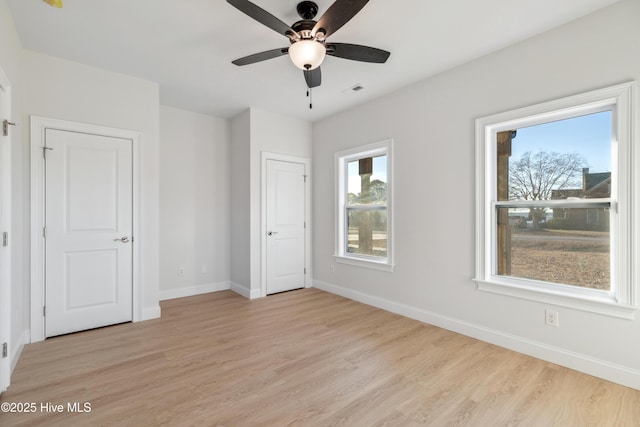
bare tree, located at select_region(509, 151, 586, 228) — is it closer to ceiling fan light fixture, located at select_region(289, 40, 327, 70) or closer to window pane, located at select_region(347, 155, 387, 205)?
window pane, located at select_region(347, 155, 387, 205)

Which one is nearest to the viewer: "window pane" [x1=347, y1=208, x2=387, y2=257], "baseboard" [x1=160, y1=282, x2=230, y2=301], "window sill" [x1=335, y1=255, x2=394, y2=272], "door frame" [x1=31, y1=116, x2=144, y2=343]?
"door frame" [x1=31, y1=116, x2=144, y2=343]

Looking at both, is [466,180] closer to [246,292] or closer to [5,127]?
[246,292]

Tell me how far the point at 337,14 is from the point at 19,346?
3.85 metres

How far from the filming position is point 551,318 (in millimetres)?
2557

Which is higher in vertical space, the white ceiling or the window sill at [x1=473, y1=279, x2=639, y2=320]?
the white ceiling

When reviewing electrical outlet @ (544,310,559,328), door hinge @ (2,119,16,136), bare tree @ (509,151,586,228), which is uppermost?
door hinge @ (2,119,16,136)

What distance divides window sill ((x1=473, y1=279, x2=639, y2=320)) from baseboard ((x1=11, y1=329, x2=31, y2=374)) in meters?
4.17

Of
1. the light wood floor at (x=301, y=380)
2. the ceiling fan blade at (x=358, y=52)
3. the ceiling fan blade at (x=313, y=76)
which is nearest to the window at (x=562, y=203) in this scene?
the light wood floor at (x=301, y=380)

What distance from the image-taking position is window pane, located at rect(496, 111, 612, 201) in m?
2.43

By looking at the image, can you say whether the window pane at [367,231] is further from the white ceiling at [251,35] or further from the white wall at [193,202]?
the white wall at [193,202]

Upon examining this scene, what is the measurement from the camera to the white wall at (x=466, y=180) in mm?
2287

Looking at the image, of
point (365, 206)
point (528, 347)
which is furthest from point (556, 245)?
point (365, 206)

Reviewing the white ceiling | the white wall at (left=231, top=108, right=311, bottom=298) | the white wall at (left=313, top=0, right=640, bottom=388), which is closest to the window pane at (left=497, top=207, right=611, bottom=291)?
the white wall at (left=313, top=0, right=640, bottom=388)

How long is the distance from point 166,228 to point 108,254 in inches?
45.2
